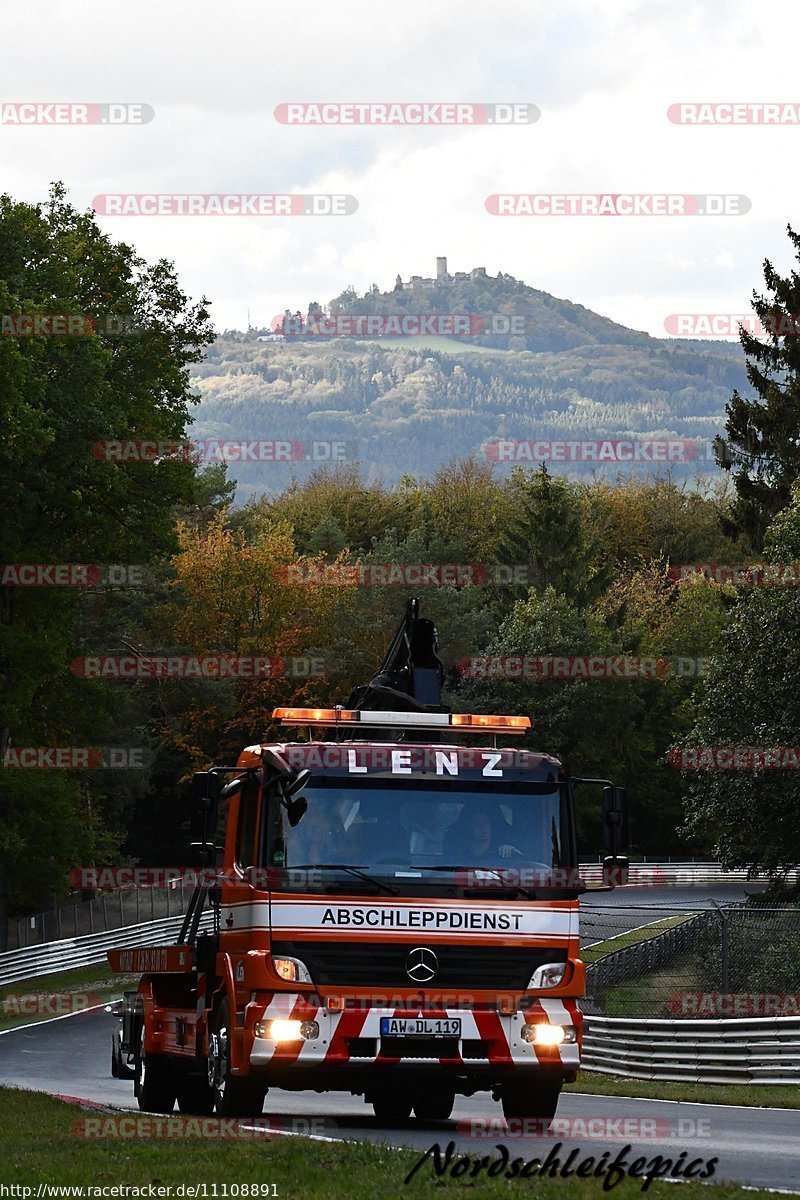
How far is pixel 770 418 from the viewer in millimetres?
55375

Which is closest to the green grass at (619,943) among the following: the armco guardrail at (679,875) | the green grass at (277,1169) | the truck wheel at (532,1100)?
the armco guardrail at (679,875)

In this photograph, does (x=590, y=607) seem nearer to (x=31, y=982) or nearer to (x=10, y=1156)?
(x=31, y=982)

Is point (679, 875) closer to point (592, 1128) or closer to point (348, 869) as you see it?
point (592, 1128)

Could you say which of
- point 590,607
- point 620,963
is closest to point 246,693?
point 590,607

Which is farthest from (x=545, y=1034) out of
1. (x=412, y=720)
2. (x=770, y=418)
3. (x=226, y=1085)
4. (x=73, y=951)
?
(x=770, y=418)

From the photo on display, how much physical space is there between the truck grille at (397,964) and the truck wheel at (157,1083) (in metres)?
4.38

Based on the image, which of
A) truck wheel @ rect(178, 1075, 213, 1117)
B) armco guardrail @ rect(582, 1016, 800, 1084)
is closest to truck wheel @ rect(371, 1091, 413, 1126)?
truck wheel @ rect(178, 1075, 213, 1117)

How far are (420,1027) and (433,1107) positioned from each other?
3.11 meters

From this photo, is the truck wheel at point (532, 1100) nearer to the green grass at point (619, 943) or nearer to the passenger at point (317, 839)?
the passenger at point (317, 839)

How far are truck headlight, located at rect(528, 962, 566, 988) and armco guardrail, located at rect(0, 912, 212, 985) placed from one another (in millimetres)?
29668

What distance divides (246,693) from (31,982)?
28.5 meters

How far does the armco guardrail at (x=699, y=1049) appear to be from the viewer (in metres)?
22.0

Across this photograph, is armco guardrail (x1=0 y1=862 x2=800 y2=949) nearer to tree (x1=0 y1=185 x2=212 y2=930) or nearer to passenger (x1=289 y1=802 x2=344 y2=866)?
tree (x1=0 y1=185 x2=212 y2=930)

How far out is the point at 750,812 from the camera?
39.7 m
